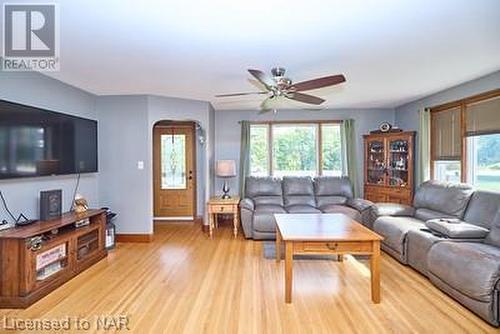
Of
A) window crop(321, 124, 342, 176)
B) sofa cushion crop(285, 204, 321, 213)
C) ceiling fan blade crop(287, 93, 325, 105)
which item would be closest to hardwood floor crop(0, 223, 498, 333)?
sofa cushion crop(285, 204, 321, 213)

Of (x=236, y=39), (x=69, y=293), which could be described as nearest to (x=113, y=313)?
(x=69, y=293)

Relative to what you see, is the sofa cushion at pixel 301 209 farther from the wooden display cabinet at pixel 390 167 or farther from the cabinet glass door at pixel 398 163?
the cabinet glass door at pixel 398 163

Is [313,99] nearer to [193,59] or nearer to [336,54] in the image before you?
[336,54]

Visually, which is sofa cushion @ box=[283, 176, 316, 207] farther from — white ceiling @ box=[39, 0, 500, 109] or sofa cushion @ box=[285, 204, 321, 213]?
white ceiling @ box=[39, 0, 500, 109]

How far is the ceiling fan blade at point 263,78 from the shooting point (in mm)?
2983

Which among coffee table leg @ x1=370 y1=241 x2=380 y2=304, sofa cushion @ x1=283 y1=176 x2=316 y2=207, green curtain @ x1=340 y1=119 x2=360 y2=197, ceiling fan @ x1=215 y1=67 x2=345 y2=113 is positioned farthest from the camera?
green curtain @ x1=340 y1=119 x2=360 y2=197

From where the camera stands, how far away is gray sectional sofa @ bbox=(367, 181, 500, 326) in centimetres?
264

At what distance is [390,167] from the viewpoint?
608cm

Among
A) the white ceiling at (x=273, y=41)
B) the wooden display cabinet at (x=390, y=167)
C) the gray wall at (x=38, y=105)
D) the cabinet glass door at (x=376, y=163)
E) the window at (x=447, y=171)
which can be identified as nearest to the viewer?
the white ceiling at (x=273, y=41)

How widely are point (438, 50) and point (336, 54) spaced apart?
3.21ft

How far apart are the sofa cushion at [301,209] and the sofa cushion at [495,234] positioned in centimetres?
252

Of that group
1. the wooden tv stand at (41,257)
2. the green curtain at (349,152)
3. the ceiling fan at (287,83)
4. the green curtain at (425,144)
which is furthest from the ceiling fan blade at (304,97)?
the green curtain at (349,152)

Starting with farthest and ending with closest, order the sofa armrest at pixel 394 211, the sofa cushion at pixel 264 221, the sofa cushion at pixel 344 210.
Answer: the sofa cushion at pixel 344 210
the sofa cushion at pixel 264 221
the sofa armrest at pixel 394 211

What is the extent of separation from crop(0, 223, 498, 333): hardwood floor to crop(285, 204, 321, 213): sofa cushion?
1.32m
